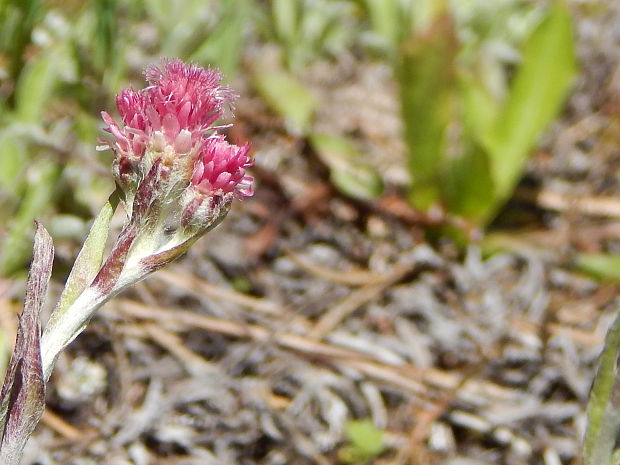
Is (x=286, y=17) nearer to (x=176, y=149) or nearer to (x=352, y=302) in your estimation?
(x=352, y=302)

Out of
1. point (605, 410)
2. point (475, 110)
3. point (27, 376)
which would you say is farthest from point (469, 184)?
point (27, 376)

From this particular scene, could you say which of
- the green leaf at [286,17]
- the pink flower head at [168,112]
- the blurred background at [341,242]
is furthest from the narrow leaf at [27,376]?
the green leaf at [286,17]

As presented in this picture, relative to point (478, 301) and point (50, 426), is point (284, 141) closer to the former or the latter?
point (478, 301)

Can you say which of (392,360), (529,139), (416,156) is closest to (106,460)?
(392,360)

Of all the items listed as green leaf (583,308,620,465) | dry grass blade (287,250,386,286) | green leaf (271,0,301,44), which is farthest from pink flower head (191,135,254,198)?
green leaf (271,0,301,44)

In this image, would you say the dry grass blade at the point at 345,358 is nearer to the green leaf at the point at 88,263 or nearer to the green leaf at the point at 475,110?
the green leaf at the point at 475,110

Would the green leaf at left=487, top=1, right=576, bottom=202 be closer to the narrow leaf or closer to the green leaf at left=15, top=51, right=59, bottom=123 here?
Result: the green leaf at left=15, top=51, right=59, bottom=123
